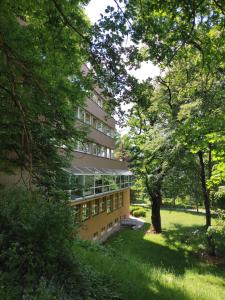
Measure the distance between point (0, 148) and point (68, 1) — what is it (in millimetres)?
3722

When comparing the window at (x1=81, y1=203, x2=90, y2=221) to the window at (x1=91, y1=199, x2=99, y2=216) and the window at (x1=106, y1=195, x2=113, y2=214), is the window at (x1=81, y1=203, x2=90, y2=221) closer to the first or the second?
the window at (x1=91, y1=199, x2=99, y2=216)

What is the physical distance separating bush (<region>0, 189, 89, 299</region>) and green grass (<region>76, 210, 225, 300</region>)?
1.19 meters

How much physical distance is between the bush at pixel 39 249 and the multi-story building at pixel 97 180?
9.62 meters

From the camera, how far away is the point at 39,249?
4.96 meters

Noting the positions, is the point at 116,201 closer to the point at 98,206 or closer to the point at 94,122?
the point at 98,206

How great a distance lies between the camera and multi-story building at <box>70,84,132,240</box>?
736 inches

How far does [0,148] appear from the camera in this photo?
731 centimetres

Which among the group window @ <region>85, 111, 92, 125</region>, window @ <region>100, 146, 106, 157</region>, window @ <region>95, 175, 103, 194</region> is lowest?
window @ <region>95, 175, 103, 194</region>

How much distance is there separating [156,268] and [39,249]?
24.8ft

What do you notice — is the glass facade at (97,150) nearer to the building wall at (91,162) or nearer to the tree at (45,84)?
the building wall at (91,162)

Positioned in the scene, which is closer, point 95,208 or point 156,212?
point 95,208

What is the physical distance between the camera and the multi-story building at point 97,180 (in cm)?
1868

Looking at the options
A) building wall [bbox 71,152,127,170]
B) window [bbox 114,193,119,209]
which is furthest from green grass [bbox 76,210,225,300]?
building wall [bbox 71,152,127,170]

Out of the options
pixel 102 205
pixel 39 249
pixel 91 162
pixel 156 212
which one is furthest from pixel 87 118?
pixel 39 249
